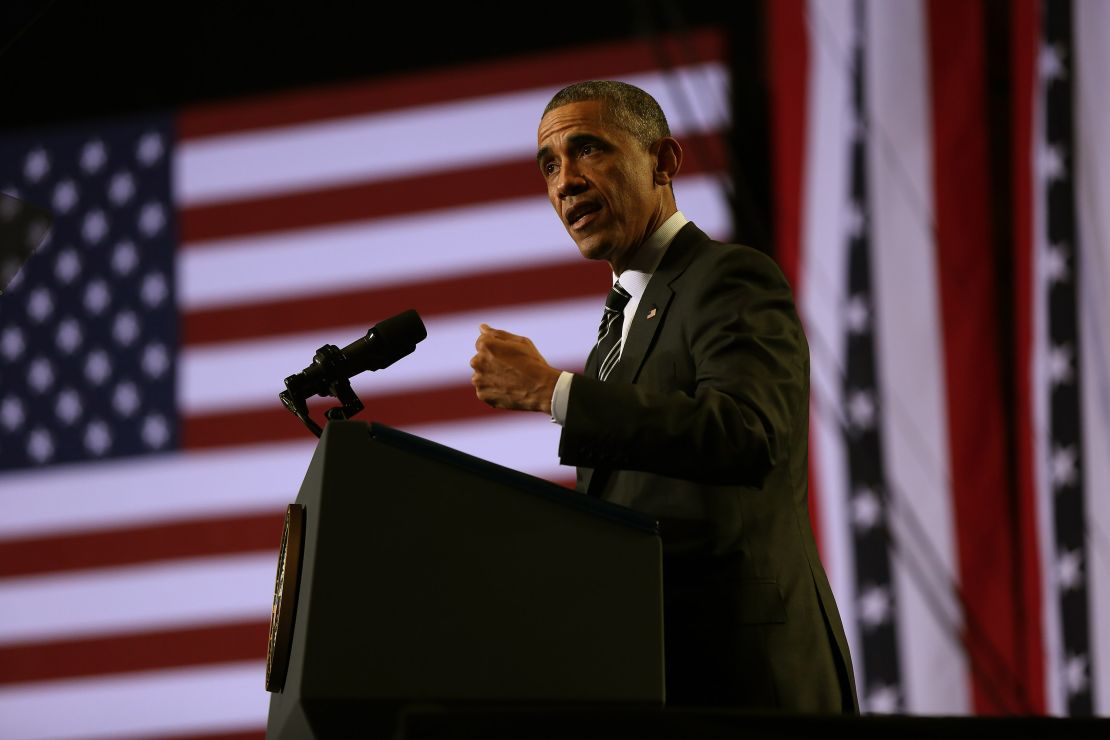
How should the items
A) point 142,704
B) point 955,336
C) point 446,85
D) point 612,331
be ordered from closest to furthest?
point 612,331
point 955,336
point 142,704
point 446,85

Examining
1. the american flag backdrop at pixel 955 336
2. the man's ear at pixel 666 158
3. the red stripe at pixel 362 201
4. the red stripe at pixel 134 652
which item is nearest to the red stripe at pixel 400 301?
the red stripe at pixel 362 201

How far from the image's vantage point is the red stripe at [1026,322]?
3295 millimetres

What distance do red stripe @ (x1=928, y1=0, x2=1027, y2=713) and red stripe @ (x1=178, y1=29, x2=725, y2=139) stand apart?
29.8 inches

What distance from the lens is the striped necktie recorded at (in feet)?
5.03

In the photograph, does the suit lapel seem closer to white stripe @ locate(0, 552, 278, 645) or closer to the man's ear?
the man's ear

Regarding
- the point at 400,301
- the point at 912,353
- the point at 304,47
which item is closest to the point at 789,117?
the point at 912,353

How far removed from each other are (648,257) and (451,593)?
66 cm

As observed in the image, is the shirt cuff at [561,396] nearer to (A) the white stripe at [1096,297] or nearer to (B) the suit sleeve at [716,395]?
(B) the suit sleeve at [716,395]

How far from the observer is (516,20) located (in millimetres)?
4152

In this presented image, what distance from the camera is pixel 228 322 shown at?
4.25m

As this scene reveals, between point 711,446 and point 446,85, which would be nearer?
point 711,446

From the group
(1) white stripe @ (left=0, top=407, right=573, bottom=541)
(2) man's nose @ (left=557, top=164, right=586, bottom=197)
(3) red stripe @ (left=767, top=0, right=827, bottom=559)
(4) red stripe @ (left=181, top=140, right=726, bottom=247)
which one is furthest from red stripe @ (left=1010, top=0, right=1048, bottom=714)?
(2) man's nose @ (left=557, top=164, right=586, bottom=197)

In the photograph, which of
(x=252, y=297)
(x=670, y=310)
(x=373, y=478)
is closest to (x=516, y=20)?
(x=252, y=297)

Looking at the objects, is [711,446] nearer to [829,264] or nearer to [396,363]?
[829,264]
